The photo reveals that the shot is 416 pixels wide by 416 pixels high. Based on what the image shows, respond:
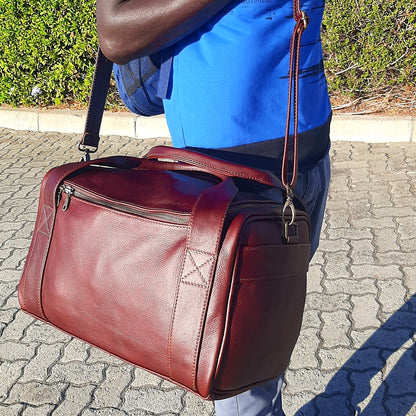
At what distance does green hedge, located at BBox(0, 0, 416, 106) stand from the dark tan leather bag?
5.35m

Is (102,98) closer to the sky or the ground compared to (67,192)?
closer to the sky

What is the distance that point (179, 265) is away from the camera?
55.7 inches

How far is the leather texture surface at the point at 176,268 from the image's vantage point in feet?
4.53

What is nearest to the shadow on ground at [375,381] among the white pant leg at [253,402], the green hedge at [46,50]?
the white pant leg at [253,402]

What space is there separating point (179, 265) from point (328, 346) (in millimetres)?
2139

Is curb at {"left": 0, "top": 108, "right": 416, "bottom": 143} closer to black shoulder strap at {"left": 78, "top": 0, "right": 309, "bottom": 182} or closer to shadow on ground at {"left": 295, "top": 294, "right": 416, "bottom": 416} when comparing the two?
shadow on ground at {"left": 295, "top": 294, "right": 416, "bottom": 416}

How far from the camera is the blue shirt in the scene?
→ 1.47 metres

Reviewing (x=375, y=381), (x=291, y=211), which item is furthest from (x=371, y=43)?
(x=291, y=211)

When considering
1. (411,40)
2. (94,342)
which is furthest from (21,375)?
(411,40)

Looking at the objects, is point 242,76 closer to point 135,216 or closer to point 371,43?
point 135,216

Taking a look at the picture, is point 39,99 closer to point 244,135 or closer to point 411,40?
point 411,40

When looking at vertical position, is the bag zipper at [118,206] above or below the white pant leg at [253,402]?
above

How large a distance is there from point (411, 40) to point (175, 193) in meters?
Answer: 5.58

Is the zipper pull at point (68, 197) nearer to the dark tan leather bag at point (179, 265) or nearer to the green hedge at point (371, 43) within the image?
the dark tan leather bag at point (179, 265)
